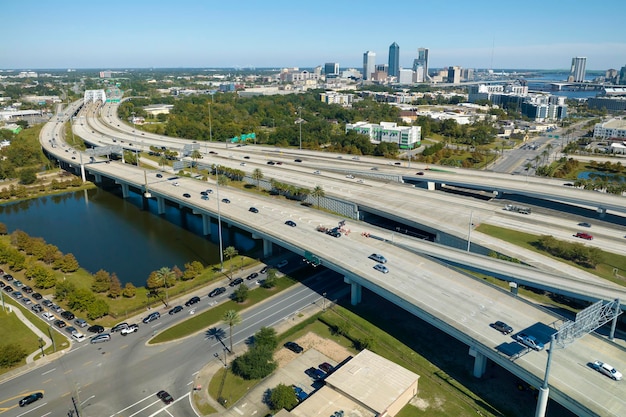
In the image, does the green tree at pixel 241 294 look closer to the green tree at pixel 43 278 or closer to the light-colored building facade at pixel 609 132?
the green tree at pixel 43 278

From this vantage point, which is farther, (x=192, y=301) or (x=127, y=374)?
(x=192, y=301)

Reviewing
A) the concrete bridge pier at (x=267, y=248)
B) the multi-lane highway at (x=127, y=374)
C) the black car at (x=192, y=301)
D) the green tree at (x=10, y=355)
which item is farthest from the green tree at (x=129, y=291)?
the concrete bridge pier at (x=267, y=248)

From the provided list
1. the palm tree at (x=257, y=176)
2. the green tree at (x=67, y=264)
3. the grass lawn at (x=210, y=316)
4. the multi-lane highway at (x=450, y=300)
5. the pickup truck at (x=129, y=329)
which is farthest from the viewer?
the palm tree at (x=257, y=176)

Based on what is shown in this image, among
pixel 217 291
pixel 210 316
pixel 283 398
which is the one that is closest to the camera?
pixel 283 398

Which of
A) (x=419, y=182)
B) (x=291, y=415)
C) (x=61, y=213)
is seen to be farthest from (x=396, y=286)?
(x=61, y=213)

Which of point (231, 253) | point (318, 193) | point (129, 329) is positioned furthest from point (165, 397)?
point (318, 193)

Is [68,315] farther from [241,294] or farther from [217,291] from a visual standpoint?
[241,294]
